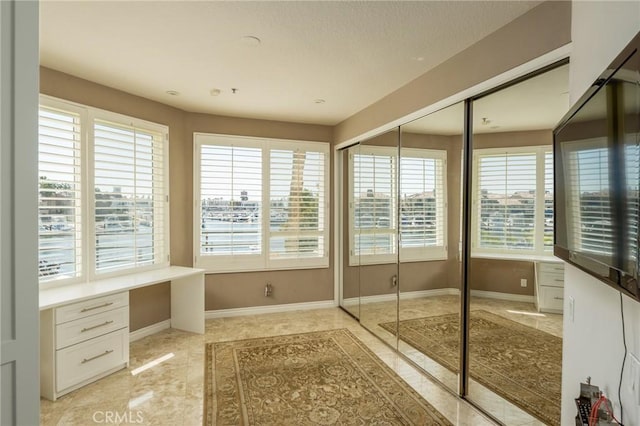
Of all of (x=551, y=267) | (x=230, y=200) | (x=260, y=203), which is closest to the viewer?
(x=551, y=267)

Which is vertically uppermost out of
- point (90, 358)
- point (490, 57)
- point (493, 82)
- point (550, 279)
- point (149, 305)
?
point (490, 57)

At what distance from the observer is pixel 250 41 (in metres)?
2.51

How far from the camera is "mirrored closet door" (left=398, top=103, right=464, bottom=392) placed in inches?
109

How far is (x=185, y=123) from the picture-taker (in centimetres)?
445

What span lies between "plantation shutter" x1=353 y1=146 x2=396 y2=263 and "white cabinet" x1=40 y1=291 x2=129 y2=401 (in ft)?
8.67

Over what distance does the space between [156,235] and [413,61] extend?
3.33 m

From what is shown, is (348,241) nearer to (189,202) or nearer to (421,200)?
(421,200)

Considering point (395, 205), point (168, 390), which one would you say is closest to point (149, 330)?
point (168, 390)

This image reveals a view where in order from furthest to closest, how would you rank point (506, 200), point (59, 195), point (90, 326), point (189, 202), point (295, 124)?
1. point (295, 124)
2. point (189, 202)
3. point (59, 195)
4. point (90, 326)
5. point (506, 200)

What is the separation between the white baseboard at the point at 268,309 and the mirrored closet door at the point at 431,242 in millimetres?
1775

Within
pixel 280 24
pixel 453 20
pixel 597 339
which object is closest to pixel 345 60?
pixel 280 24

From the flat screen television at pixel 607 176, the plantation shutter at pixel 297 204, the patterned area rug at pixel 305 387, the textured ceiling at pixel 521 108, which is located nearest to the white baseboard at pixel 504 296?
the flat screen television at pixel 607 176

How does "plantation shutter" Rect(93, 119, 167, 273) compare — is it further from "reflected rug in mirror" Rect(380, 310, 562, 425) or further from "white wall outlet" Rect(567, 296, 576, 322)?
"white wall outlet" Rect(567, 296, 576, 322)

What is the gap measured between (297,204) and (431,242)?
2282 mm
